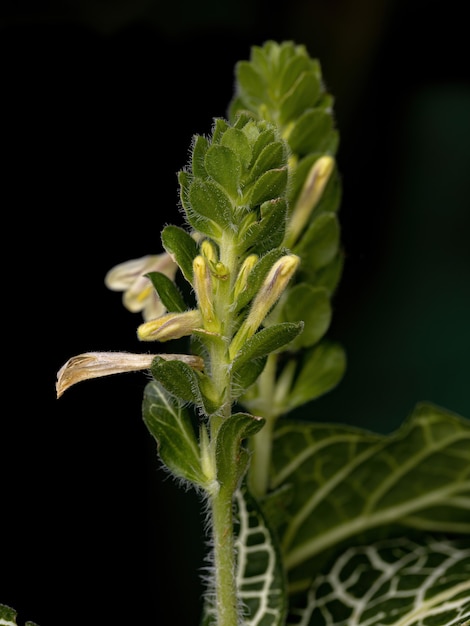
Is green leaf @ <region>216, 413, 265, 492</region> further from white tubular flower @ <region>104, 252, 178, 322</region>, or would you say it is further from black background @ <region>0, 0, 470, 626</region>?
black background @ <region>0, 0, 470, 626</region>

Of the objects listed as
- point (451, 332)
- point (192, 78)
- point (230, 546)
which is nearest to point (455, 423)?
point (230, 546)

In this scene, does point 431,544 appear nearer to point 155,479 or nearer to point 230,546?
point 230,546

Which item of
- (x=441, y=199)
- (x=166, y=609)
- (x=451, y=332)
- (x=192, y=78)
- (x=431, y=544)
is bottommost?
(x=166, y=609)

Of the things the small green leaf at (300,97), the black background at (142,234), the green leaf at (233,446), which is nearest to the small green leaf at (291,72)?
the small green leaf at (300,97)

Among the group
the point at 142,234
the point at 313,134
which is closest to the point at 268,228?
the point at 313,134

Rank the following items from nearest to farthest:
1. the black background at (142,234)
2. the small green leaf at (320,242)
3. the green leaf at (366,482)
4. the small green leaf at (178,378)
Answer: the small green leaf at (178,378) → the small green leaf at (320,242) → the green leaf at (366,482) → the black background at (142,234)

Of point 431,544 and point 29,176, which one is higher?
point 29,176

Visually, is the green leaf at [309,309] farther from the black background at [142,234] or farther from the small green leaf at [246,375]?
the black background at [142,234]
